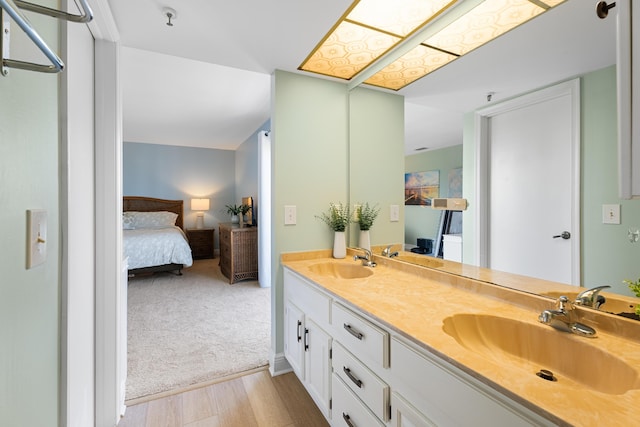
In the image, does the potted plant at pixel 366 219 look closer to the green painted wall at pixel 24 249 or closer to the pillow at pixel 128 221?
the green painted wall at pixel 24 249

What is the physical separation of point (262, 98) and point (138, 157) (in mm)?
3858

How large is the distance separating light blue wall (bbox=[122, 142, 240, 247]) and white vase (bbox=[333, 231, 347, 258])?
489 centimetres

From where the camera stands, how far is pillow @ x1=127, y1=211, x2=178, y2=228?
211 inches

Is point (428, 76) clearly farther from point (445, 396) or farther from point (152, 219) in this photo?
point (152, 219)

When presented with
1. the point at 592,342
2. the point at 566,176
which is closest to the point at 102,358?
A: the point at 592,342

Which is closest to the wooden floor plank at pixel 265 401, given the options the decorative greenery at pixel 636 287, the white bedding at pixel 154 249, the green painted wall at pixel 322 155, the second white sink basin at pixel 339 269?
the green painted wall at pixel 322 155

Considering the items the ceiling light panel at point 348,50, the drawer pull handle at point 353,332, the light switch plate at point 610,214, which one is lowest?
the drawer pull handle at point 353,332

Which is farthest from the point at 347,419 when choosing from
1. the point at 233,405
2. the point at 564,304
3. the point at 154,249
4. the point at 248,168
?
the point at 248,168

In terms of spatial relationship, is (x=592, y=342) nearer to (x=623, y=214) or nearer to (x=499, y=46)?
(x=623, y=214)

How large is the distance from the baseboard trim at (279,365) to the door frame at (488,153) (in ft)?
4.91

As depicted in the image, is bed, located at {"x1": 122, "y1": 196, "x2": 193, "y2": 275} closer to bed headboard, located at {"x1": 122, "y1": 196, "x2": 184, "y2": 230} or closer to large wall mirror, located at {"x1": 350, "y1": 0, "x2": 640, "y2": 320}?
bed headboard, located at {"x1": 122, "y1": 196, "x2": 184, "y2": 230}

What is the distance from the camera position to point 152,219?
5.47 m

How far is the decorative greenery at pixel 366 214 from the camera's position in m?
2.12

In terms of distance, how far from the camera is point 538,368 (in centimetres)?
90
